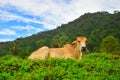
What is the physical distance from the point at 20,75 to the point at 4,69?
814 millimetres

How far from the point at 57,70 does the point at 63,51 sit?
5806 millimetres

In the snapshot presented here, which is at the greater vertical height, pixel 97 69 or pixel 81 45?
pixel 81 45

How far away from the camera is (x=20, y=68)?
10602mm

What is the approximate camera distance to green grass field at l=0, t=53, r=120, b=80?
31.3 ft

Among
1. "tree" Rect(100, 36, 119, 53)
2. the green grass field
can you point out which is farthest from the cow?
"tree" Rect(100, 36, 119, 53)

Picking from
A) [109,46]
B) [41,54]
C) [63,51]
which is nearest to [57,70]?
[41,54]

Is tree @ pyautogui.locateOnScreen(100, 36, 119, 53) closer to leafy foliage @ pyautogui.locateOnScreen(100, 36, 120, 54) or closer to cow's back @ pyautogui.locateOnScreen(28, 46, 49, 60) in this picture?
leafy foliage @ pyautogui.locateOnScreen(100, 36, 120, 54)

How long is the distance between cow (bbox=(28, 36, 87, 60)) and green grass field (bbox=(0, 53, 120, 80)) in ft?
11.5

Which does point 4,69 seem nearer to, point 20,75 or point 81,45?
point 20,75

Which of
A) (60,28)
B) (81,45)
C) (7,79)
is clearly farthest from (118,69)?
(60,28)

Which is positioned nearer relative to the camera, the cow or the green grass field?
the green grass field

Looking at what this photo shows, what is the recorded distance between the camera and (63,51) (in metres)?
15.8

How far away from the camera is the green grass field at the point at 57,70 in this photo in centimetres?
953

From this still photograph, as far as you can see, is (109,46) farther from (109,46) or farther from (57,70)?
(57,70)
